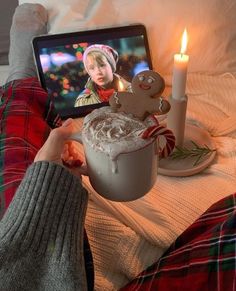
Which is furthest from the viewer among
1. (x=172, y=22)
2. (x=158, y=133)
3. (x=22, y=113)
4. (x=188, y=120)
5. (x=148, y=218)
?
(x=172, y=22)

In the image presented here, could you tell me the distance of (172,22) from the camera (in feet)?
3.10

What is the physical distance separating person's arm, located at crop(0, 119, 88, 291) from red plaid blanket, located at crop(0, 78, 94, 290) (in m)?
0.08

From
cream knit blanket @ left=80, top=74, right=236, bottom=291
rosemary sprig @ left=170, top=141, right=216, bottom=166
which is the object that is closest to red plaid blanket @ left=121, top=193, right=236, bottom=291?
cream knit blanket @ left=80, top=74, right=236, bottom=291

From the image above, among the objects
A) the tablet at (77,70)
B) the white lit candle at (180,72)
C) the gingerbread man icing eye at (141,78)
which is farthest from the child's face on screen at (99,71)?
the gingerbread man icing eye at (141,78)

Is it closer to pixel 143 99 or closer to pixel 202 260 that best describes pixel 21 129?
pixel 143 99

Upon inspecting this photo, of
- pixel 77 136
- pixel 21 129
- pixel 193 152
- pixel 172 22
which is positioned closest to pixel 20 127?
pixel 21 129

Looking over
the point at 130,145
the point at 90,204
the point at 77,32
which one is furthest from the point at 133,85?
the point at 77,32

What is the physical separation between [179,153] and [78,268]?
327 millimetres

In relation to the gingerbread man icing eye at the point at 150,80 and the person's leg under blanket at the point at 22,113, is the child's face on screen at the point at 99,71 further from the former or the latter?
the gingerbread man icing eye at the point at 150,80

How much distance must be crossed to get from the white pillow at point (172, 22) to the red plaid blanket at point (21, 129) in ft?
0.83

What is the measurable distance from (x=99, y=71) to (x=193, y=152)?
0.31 metres

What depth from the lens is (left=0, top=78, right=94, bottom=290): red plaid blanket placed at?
573 millimetres

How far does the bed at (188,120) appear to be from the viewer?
0.58 meters

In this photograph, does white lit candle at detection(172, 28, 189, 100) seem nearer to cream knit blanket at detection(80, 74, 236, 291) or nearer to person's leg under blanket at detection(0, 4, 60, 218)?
cream knit blanket at detection(80, 74, 236, 291)
